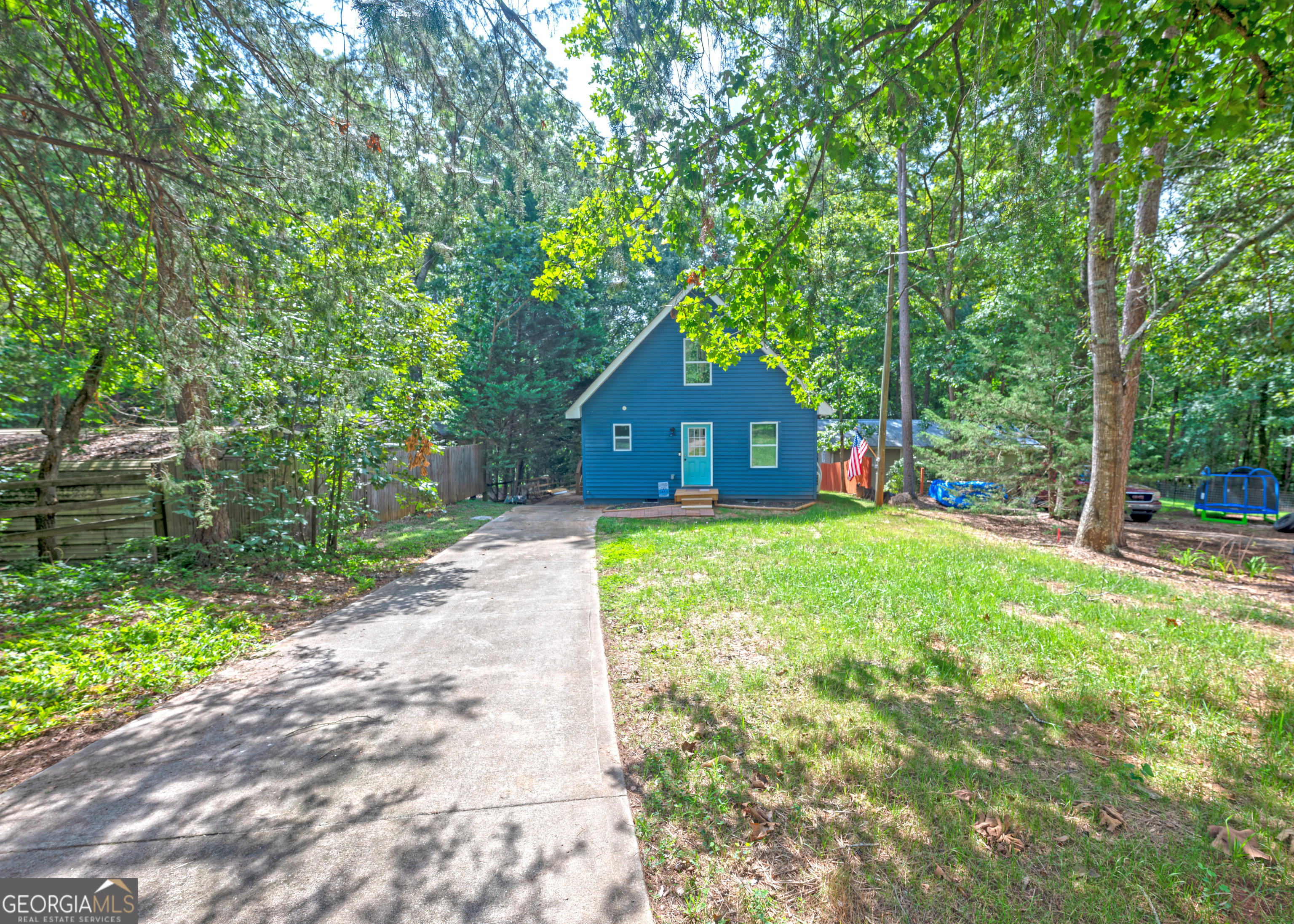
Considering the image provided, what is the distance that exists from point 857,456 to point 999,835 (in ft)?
63.0

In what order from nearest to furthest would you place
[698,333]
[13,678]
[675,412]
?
1. [13,678]
2. [698,333]
3. [675,412]

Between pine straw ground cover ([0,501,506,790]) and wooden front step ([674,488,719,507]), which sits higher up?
wooden front step ([674,488,719,507])

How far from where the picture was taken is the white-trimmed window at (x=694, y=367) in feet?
54.5

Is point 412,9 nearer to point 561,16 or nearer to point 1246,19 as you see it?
point 561,16

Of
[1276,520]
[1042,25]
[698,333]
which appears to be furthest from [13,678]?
[1276,520]

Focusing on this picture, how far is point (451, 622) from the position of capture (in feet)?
19.3

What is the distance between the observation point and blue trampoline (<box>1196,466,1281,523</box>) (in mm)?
15398

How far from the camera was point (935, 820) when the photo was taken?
2.64 m

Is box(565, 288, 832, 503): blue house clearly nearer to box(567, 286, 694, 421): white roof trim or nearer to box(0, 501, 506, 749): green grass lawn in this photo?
box(567, 286, 694, 421): white roof trim

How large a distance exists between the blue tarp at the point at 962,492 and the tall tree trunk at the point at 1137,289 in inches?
148

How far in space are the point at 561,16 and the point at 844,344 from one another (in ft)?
69.1

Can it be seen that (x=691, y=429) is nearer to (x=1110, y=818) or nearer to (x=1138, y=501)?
(x=1138, y=501)

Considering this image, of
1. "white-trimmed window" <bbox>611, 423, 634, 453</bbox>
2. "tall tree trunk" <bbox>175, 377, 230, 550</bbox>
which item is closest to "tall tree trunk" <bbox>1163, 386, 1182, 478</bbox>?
"white-trimmed window" <bbox>611, 423, 634, 453</bbox>

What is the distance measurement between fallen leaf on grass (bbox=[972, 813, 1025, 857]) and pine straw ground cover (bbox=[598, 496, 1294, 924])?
0.4 inches
